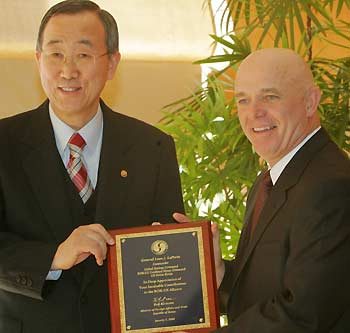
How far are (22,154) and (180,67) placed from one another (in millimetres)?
3036

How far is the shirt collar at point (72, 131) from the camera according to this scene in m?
3.01

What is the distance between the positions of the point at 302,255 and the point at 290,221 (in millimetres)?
151

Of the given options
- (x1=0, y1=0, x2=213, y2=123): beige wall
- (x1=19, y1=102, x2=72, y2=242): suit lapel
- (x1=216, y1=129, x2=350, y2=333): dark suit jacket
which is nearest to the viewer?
(x1=216, y1=129, x2=350, y2=333): dark suit jacket

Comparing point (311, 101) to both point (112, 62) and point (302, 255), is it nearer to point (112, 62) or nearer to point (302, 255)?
point (302, 255)

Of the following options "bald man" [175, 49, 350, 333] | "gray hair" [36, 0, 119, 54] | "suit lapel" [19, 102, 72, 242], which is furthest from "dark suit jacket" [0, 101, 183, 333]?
"bald man" [175, 49, 350, 333]

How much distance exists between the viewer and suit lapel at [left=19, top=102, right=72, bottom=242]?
289 centimetres

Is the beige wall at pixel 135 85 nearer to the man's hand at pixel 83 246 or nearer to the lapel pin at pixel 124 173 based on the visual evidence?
the lapel pin at pixel 124 173

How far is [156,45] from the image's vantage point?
18.9ft

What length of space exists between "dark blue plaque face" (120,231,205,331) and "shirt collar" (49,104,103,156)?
451mm

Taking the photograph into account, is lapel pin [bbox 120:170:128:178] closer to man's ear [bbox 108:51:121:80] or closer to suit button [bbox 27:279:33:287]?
man's ear [bbox 108:51:121:80]

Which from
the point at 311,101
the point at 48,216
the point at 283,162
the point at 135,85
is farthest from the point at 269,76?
the point at 135,85

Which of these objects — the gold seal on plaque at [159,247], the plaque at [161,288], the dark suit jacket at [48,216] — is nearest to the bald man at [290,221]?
the plaque at [161,288]

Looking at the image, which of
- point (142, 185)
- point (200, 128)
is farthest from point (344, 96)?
point (142, 185)

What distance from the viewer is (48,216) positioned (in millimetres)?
2887
